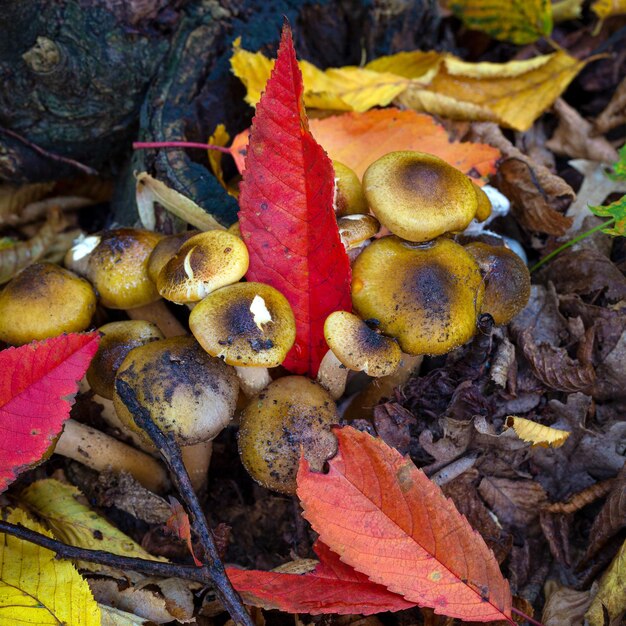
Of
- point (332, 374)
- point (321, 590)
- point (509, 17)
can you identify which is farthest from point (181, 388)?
point (509, 17)

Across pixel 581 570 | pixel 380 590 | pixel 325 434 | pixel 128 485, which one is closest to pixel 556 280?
pixel 581 570

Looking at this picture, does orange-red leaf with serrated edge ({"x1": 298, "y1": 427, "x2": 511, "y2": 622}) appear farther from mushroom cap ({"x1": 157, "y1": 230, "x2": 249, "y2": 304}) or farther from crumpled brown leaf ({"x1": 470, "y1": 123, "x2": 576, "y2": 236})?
crumpled brown leaf ({"x1": 470, "y1": 123, "x2": 576, "y2": 236})

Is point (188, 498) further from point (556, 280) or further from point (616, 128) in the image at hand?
point (616, 128)

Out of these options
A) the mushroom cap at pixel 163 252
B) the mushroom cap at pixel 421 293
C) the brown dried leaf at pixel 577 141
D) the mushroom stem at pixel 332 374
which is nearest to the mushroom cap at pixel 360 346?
the mushroom cap at pixel 421 293

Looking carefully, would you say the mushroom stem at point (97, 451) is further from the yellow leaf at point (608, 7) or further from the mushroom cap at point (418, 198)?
the yellow leaf at point (608, 7)

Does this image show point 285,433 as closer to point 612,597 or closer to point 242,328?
point 242,328
